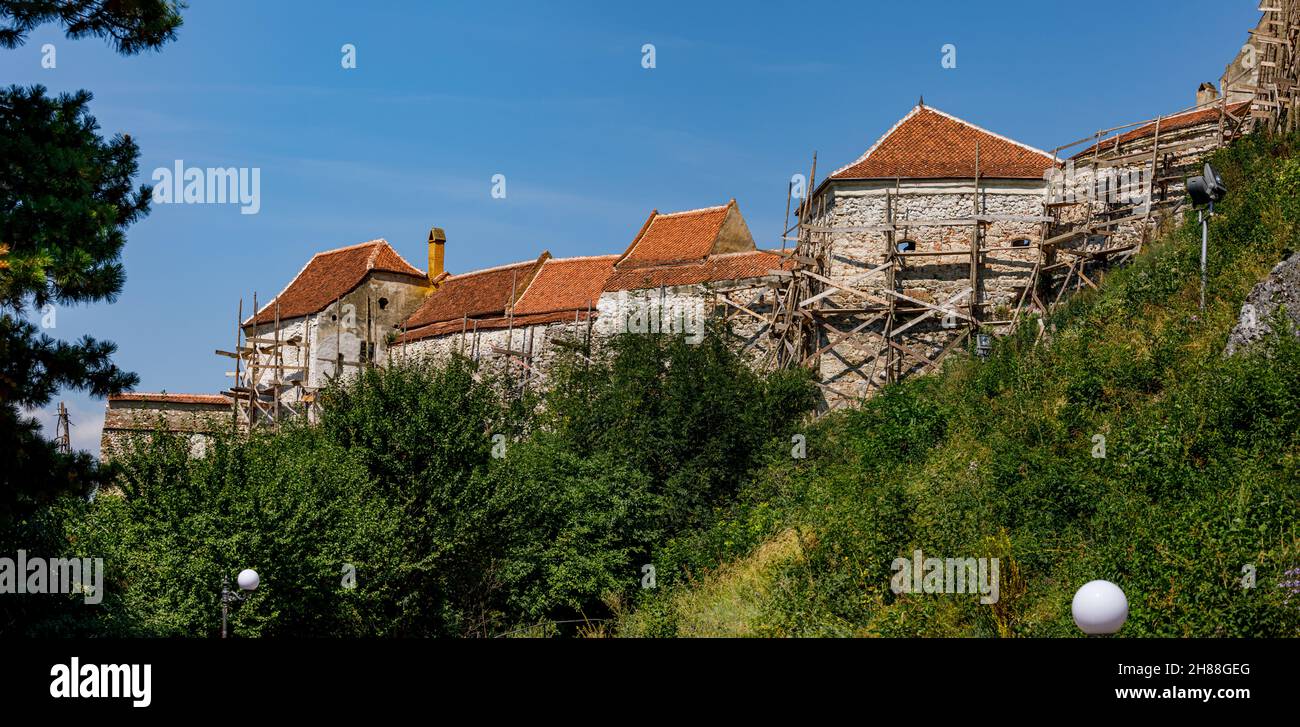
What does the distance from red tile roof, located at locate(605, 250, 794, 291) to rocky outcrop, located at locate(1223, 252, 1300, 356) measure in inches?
630

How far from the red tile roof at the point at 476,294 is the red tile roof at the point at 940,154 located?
13.1 metres

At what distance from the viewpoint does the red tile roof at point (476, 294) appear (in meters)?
41.2

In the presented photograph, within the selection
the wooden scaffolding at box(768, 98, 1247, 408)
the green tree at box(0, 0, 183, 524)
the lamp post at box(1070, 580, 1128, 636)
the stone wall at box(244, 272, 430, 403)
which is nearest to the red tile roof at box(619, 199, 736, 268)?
the wooden scaffolding at box(768, 98, 1247, 408)

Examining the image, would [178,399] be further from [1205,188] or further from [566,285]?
[1205,188]

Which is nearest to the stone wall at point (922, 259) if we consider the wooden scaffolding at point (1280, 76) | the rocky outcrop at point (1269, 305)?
the wooden scaffolding at point (1280, 76)

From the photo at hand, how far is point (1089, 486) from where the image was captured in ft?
52.3

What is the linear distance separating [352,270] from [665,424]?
67.7 feet

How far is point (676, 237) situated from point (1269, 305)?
920 inches

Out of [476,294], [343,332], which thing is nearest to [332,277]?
[343,332]

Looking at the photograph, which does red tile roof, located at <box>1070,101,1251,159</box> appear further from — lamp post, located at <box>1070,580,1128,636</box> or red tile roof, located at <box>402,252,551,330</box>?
lamp post, located at <box>1070,580,1128,636</box>

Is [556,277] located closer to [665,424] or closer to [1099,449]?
[665,424]

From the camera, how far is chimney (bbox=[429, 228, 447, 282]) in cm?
4828

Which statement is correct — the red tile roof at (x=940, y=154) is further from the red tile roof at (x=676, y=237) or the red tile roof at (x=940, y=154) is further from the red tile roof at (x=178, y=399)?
the red tile roof at (x=178, y=399)

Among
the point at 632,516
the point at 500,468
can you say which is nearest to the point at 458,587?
the point at 500,468
